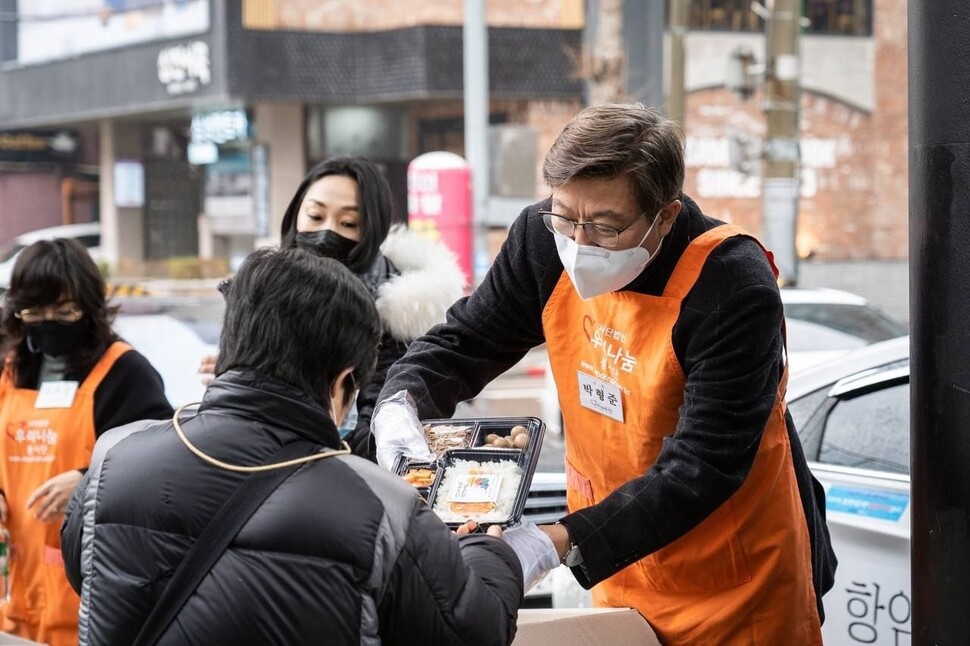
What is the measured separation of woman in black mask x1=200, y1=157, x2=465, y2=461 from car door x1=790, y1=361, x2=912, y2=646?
134 cm

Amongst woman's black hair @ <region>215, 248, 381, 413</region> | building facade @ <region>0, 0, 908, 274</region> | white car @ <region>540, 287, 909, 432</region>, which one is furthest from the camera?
building facade @ <region>0, 0, 908, 274</region>

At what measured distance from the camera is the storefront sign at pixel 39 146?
88.5ft

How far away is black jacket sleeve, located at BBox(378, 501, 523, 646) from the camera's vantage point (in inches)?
71.9

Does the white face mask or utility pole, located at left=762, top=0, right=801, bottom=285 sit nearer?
the white face mask

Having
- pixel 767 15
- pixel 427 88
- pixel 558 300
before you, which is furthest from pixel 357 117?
pixel 558 300

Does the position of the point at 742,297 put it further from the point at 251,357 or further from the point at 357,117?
the point at 357,117

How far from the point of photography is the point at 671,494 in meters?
2.33

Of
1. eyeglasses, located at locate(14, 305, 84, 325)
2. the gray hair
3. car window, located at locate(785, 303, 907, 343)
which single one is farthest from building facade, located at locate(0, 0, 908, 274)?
the gray hair

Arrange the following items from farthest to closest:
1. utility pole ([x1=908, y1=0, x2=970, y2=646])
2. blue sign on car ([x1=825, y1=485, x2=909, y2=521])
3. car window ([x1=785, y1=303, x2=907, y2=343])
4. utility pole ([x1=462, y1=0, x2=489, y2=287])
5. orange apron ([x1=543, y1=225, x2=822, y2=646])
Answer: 1. utility pole ([x1=462, y1=0, x2=489, y2=287])
2. car window ([x1=785, y1=303, x2=907, y2=343])
3. blue sign on car ([x1=825, y1=485, x2=909, y2=521])
4. orange apron ([x1=543, y1=225, x2=822, y2=646])
5. utility pole ([x1=908, y1=0, x2=970, y2=646])

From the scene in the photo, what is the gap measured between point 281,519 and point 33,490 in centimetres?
208

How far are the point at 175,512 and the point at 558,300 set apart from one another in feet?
3.60

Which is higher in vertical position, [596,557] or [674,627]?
[596,557]

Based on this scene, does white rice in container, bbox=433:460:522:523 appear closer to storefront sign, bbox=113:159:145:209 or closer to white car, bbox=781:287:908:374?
white car, bbox=781:287:908:374

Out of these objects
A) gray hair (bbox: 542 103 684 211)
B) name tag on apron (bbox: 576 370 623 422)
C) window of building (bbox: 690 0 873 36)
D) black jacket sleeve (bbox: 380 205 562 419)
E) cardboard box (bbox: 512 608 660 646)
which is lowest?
cardboard box (bbox: 512 608 660 646)
